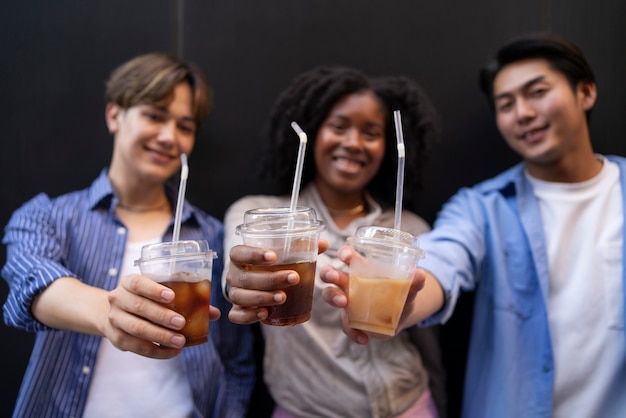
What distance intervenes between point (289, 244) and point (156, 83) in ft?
3.57

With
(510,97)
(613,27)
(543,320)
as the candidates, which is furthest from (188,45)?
(613,27)

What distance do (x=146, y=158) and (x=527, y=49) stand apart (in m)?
1.58

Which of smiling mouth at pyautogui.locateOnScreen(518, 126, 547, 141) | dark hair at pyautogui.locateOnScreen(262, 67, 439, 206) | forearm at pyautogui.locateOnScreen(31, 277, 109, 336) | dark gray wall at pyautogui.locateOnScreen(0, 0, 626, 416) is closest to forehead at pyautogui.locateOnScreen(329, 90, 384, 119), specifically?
dark hair at pyautogui.locateOnScreen(262, 67, 439, 206)

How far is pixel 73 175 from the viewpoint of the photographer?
227cm

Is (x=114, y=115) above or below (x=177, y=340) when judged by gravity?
above

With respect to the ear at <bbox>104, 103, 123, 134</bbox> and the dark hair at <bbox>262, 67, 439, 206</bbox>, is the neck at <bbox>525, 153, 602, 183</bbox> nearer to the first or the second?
the dark hair at <bbox>262, 67, 439, 206</bbox>

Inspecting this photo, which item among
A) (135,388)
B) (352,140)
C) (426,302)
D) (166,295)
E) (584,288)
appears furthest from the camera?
(352,140)

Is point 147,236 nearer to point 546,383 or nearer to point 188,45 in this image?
point 188,45

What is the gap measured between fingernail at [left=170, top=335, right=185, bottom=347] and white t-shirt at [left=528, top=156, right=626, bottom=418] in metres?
1.33

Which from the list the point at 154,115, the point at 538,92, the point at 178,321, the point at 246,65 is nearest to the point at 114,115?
the point at 154,115

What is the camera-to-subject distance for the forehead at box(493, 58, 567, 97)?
6.54ft

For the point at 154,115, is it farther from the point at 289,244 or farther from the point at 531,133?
the point at 531,133

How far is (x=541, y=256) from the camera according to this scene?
6.01 feet

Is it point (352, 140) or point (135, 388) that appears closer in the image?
point (135, 388)
